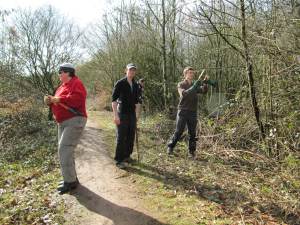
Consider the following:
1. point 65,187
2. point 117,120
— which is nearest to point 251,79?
point 117,120

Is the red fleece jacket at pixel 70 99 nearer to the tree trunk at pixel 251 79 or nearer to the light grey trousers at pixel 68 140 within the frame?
the light grey trousers at pixel 68 140

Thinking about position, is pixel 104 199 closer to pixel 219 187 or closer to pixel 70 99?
pixel 70 99

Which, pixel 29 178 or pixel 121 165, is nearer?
pixel 121 165

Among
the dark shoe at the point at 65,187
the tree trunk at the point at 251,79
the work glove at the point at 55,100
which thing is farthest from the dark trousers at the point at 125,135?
the tree trunk at the point at 251,79

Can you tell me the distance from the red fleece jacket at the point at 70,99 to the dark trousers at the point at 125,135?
4.52ft

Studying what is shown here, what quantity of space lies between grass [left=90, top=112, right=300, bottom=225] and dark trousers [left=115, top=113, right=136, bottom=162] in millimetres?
349

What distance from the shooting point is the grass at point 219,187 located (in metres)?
5.30

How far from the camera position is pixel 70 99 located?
621 centimetres

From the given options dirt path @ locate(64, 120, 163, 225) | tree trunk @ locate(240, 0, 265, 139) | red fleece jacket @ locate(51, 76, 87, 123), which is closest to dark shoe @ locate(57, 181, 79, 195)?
dirt path @ locate(64, 120, 163, 225)

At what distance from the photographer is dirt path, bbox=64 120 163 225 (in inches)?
217

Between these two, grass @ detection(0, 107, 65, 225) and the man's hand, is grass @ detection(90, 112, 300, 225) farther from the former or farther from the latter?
grass @ detection(0, 107, 65, 225)

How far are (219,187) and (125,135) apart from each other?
2286 mm

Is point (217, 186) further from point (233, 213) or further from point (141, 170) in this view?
point (141, 170)

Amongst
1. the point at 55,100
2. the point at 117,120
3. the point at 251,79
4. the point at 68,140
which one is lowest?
the point at 68,140
